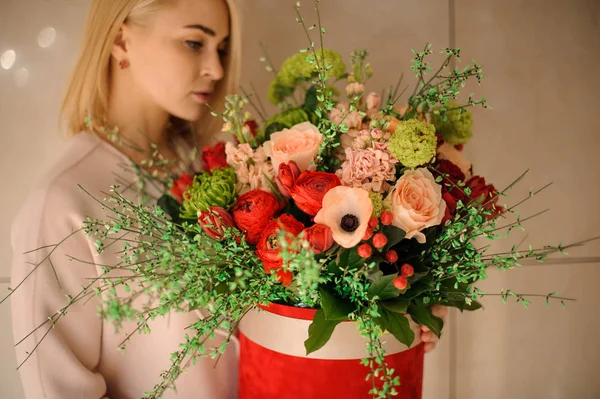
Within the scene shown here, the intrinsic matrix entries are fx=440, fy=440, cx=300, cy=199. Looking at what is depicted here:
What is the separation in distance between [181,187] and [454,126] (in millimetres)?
523

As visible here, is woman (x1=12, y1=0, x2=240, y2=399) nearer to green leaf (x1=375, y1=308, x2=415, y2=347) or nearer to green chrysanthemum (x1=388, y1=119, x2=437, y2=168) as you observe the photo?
green leaf (x1=375, y1=308, x2=415, y2=347)

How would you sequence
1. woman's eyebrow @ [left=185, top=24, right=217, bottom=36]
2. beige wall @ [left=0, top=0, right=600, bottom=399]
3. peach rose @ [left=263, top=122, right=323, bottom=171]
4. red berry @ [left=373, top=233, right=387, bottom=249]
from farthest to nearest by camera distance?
beige wall @ [left=0, top=0, right=600, bottom=399], woman's eyebrow @ [left=185, top=24, right=217, bottom=36], peach rose @ [left=263, top=122, right=323, bottom=171], red berry @ [left=373, top=233, right=387, bottom=249]

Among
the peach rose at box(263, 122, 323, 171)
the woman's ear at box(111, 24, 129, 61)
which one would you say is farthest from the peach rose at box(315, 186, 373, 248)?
the woman's ear at box(111, 24, 129, 61)

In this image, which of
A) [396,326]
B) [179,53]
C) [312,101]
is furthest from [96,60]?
[396,326]

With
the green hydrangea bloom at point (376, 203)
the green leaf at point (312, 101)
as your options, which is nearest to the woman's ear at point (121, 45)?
the green leaf at point (312, 101)

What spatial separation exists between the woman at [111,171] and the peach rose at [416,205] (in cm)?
25

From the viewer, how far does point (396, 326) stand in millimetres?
648

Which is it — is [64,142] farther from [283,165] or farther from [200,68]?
[283,165]

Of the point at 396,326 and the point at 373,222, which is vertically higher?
the point at 373,222

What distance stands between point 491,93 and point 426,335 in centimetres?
68

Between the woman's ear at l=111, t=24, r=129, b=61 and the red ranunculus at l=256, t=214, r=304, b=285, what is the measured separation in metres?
0.53

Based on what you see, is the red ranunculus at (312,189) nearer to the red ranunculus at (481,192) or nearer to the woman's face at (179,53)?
the red ranunculus at (481,192)

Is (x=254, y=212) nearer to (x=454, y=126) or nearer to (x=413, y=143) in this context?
(x=413, y=143)

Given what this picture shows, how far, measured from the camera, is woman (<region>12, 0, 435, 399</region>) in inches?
31.3
